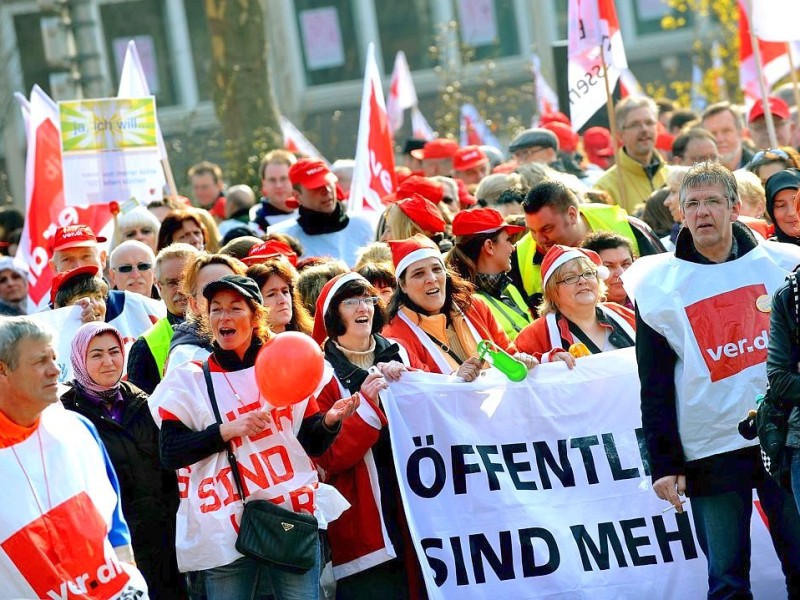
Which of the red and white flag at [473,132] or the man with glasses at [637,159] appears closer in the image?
the man with glasses at [637,159]

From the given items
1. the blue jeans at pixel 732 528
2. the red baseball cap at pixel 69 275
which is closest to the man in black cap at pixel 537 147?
the red baseball cap at pixel 69 275

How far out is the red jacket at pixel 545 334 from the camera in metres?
7.41

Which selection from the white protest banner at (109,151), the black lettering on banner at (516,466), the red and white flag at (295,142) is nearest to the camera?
the black lettering on banner at (516,466)

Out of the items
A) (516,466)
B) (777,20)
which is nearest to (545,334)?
(516,466)

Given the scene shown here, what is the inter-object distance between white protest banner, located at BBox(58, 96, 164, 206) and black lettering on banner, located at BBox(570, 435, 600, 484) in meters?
5.58

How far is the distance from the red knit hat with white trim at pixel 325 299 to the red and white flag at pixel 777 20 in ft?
14.1

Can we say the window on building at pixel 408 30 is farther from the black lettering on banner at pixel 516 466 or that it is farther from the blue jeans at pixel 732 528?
the blue jeans at pixel 732 528

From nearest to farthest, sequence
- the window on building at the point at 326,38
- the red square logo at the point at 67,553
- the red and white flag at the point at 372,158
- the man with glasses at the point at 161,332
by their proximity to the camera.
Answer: the red square logo at the point at 67,553, the man with glasses at the point at 161,332, the red and white flag at the point at 372,158, the window on building at the point at 326,38

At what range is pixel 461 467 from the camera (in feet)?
23.7

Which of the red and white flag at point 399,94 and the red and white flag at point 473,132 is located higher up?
the red and white flag at point 399,94

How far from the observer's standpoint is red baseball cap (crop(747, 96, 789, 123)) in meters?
11.9

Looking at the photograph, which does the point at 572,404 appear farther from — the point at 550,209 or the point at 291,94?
the point at 291,94

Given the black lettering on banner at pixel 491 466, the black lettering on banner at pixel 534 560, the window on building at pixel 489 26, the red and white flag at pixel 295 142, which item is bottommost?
the black lettering on banner at pixel 534 560

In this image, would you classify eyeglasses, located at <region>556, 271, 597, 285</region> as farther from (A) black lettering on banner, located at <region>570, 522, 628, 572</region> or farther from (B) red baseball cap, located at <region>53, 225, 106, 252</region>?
(B) red baseball cap, located at <region>53, 225, 106, 252</region>
